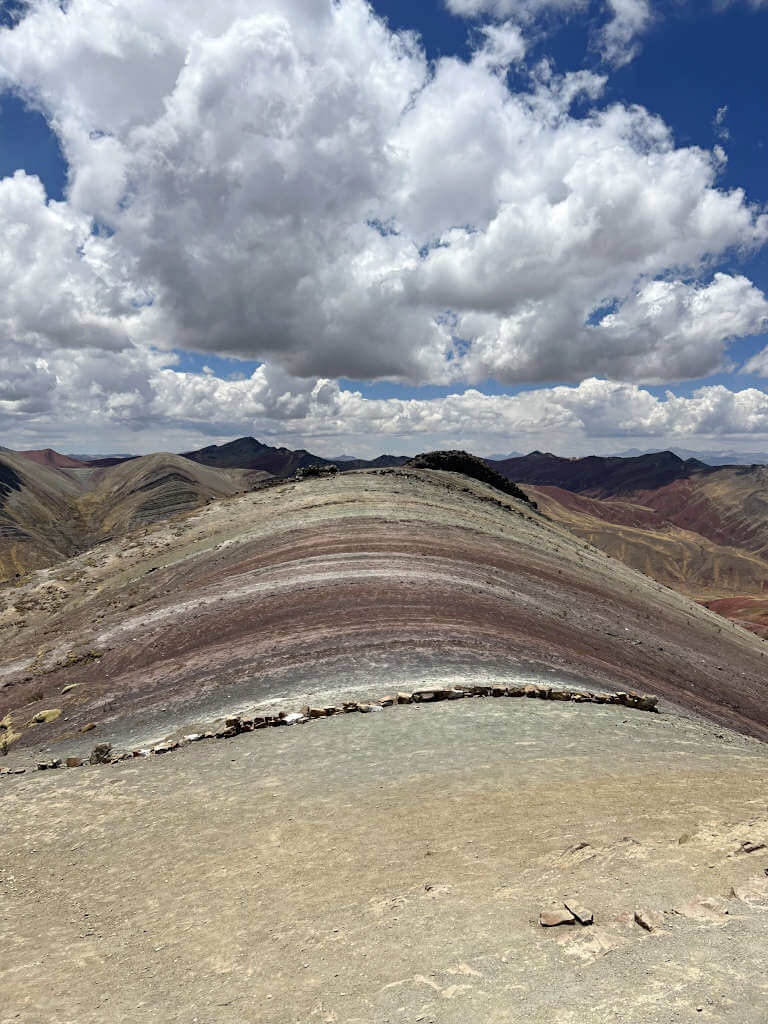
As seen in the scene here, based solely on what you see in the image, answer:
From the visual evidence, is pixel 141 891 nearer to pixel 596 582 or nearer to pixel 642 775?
pixel 642 775

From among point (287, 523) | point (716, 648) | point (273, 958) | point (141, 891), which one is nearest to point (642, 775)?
point (273, 958)

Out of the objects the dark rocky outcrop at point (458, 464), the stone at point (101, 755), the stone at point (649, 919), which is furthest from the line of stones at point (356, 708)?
the dark rocky outcrop at point (458, 464)

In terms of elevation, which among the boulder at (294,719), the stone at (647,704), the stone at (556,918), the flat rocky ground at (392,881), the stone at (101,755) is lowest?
the stone at (101,755)

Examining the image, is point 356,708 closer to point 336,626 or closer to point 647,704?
point 336,626

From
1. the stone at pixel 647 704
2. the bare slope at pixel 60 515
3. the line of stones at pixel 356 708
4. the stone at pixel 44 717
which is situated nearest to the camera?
the line of stones at pixel 356 708

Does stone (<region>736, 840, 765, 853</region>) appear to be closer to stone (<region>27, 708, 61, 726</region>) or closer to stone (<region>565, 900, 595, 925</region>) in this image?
stone (<region>565, 900, 595, 925</region>)

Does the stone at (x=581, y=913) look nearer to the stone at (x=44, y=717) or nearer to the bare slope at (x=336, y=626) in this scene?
the bare slope at (x=336, y=626)

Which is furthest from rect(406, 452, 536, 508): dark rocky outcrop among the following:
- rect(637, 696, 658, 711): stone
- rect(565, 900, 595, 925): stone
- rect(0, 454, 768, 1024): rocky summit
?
rect(565, 900, 595, 925): stone
